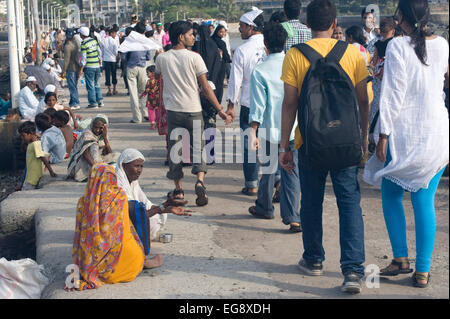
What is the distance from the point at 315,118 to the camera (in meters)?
4.12

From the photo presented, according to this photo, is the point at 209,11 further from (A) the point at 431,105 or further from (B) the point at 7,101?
(A) the point at 431,105

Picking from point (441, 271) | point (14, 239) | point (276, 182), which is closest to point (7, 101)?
point (14, 239)

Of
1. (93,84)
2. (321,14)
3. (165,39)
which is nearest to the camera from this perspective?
(321,14)

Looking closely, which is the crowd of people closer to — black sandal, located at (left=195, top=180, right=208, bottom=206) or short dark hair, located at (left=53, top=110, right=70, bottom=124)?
black sandal, located at (left=195, top=180, right=208, bottom=206)

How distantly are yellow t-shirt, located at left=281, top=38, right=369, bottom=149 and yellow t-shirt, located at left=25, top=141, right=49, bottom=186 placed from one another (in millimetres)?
4829

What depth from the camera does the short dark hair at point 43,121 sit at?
8.77 metres

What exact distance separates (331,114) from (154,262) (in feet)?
A: 5.57

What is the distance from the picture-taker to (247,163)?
263 inches

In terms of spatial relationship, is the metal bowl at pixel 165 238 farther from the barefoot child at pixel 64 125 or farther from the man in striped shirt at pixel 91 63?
the man in striped shirt at pixel 91 63

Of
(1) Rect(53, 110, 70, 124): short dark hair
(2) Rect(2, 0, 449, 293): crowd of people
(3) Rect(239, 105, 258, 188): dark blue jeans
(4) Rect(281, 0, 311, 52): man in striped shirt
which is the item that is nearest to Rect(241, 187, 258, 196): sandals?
(3) Rect(239, 105, 258, 188): dark blue jeans

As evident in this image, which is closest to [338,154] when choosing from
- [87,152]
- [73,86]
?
[87,152]

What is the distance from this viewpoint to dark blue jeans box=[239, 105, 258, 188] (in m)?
6.51

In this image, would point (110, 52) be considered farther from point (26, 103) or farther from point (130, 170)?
point (130, 170)

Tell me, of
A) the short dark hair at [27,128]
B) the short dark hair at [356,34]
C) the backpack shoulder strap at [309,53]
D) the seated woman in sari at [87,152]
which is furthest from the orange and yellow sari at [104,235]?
the short dark hair at [356,34]
